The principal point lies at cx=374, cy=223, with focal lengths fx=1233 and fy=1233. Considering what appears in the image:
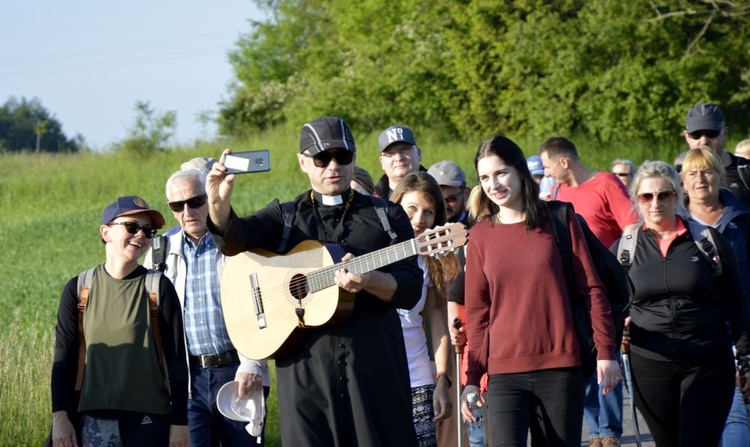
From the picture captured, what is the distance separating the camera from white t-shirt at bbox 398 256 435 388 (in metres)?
6.57

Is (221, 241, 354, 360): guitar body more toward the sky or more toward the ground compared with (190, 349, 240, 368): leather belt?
more toward the sky

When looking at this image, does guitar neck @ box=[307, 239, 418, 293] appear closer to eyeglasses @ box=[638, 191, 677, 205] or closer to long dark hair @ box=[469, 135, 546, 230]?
long dark hair @ box=[469, 135, 546, 230]

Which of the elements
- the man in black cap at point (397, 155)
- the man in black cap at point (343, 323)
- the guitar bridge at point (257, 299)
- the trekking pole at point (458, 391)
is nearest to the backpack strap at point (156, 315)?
the guitar bridge at point (257, 299)

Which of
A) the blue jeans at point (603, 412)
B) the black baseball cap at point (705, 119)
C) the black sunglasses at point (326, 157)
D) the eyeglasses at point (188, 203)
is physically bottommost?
the blue jeans at point (603, 412)

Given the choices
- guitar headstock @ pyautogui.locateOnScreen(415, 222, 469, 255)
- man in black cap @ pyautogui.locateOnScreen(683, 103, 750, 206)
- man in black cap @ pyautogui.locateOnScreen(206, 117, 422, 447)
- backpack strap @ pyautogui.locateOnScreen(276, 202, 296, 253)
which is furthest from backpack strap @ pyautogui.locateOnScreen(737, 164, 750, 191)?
backpack strap @ pyautogui.locateOnScreen(276, 202, 296, 253)

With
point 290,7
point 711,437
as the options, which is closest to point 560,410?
point 711,437

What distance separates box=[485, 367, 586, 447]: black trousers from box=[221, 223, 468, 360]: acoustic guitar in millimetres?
937

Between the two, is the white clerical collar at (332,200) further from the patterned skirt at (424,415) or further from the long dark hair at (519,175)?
A: the patterned skirt at (424,415)

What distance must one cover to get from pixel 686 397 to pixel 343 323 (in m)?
2.59

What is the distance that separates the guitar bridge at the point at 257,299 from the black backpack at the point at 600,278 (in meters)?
1.42

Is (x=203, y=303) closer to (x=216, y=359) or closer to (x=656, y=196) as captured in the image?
(x=216, y=359)

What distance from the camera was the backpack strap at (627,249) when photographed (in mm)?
7141

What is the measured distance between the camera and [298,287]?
17.8ft

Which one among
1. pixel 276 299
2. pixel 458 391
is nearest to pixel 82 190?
pixel 458 391
